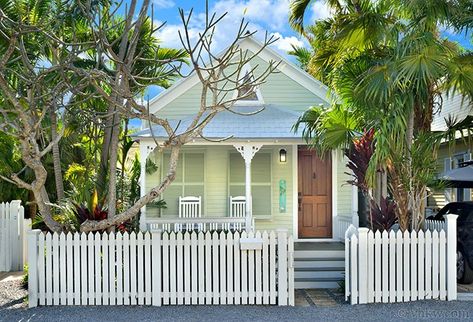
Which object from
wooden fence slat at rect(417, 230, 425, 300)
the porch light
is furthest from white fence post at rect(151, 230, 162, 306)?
the porch light

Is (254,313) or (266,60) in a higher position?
(266,60)

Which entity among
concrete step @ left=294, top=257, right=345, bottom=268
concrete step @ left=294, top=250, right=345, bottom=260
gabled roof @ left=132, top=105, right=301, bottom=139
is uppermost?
gabled roof @ left=132, top=105, right=301, bottom=139

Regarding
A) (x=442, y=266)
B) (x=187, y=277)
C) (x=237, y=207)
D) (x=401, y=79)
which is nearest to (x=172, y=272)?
(x=187, y=277)

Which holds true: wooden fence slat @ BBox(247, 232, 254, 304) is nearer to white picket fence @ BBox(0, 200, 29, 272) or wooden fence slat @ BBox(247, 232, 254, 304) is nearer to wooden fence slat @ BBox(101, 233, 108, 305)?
wooden fence slat @ BBox(101, 233, 108, 305)

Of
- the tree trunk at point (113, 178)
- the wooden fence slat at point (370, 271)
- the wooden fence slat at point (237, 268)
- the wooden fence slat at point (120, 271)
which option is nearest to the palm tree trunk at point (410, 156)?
the wooden fence slat at point (370, 271)

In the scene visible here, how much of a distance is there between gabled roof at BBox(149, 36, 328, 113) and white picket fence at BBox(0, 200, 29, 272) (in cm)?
401

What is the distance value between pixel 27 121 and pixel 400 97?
5923mm

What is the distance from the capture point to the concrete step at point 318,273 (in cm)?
927

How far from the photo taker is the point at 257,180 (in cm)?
1230

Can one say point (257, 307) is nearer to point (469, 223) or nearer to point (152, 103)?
point (469, 223)

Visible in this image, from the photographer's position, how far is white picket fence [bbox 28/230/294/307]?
7.36 metres

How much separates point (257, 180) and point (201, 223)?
2.17 meters

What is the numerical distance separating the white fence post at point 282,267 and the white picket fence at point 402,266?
1.05m

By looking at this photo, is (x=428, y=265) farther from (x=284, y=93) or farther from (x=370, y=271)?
(x=284, y=93)
